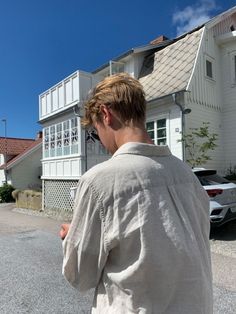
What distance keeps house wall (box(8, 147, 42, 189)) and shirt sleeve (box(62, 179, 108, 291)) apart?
31985 mm

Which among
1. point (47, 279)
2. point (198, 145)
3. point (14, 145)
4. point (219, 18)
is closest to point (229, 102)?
point (198, 145)

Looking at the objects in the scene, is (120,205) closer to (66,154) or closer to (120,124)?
(120,124)

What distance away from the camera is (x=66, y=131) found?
17.8m

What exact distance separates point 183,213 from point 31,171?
108 ft

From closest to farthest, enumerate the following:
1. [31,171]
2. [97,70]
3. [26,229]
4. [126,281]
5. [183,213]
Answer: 1. [126,281]
2. [183,213]
3. [26,229]
4. [97,70]
5. [31,171]

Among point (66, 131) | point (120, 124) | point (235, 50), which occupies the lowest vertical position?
point (120, 124)

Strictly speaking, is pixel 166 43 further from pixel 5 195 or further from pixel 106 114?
pixel 5 195

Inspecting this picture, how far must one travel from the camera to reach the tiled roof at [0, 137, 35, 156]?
34.4 meters

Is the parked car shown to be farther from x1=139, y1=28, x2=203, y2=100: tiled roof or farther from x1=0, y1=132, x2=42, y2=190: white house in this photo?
x1=0, y1=132, x2=42, y2=190: white house

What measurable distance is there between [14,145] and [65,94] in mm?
19976

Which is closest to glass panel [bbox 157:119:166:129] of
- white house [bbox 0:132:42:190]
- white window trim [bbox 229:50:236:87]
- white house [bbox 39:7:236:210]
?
white house [bbox 39:7:236:210]

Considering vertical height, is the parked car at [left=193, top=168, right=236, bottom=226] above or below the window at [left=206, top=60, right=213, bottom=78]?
below

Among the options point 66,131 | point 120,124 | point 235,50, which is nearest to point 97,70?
point 66,131

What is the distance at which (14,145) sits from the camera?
35.8 metres
